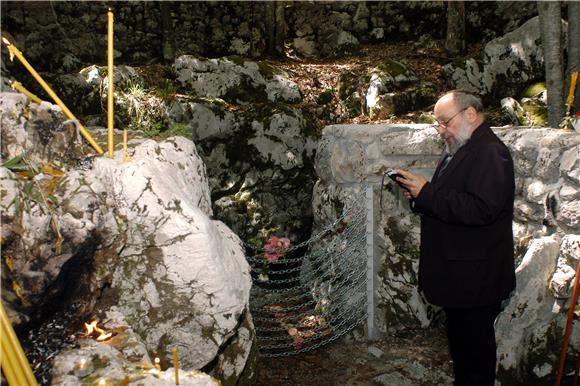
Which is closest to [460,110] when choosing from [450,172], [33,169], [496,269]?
[450,172]

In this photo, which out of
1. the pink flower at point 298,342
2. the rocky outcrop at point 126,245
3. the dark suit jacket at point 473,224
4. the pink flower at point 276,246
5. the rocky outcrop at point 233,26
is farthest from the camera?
the rocky outcrop at point 233,26

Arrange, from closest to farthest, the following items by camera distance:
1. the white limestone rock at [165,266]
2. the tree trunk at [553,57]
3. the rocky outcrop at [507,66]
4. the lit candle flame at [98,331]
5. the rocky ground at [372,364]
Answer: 1. the lit candle flame at [98,331]
2. the white limestone rock at [165,266]
3. the rocky ground at [372,364]
4. the tree trunk at [553,57]
5. the rocky outcrop at [507,66]

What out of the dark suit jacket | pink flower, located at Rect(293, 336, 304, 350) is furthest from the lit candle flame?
pink flower, located at Rect(293, 336, 304, 350)

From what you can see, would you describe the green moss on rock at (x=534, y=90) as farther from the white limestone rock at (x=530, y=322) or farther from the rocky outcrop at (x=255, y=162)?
the white limestone rock at (x=530, y=322)

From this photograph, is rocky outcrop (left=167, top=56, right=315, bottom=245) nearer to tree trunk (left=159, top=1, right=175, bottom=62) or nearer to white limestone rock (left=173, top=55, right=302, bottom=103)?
white limestone rock (left=173, top=55, right=302, bottom=103)

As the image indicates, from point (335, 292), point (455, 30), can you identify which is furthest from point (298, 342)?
point (455, 30)

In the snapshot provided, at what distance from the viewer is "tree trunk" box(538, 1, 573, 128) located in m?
4.98

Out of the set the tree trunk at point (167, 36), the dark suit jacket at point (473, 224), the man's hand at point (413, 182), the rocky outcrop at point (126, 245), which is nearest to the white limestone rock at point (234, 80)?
the tree trunk at point (167, 36)

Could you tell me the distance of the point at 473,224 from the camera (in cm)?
288

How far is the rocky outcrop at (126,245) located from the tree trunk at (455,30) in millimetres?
8233

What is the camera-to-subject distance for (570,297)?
3.44 meters

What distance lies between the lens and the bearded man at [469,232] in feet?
9.40

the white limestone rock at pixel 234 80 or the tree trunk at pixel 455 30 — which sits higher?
the tree trunk at pixel 455 30

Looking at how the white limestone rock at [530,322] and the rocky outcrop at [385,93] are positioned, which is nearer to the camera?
the white limestone rock at [530,322]
